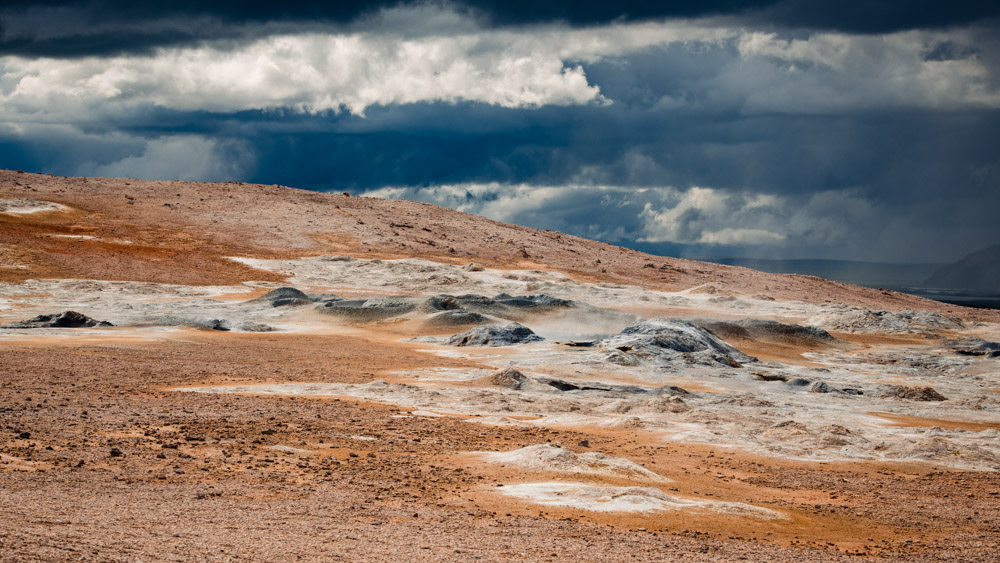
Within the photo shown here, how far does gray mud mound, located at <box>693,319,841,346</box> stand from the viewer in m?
43.0

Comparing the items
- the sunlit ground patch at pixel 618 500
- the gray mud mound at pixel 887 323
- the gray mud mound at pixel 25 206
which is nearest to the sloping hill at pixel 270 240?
the gray mud mound at pixel 25 206

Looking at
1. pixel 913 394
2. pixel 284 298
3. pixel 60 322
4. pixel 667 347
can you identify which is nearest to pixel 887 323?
pixel 667 347

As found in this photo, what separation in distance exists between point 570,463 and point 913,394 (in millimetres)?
17355

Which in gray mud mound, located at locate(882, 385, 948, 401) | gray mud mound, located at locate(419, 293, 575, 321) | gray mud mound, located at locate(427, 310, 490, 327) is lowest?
gray mud mound, located at locate(882, 385, 948, 401)

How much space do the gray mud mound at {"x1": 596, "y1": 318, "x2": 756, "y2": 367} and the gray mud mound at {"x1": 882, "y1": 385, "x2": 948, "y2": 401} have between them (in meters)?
6.10

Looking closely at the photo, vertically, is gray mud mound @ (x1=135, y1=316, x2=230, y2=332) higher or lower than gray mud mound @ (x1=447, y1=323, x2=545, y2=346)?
higher

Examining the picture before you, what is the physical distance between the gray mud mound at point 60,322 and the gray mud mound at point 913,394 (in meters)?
28.3

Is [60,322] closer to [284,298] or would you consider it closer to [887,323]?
[284,298]

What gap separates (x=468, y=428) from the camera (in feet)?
60.7

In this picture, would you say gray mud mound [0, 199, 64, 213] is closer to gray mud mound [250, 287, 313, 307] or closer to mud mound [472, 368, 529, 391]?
gray mud mound [250, 287, 313, 307]

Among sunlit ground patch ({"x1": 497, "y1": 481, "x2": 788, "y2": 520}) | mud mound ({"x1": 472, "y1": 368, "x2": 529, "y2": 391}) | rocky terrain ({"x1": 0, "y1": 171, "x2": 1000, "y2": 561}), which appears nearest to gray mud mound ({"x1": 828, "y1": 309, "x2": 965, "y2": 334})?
rocky terrain ({"x1": 0, "y1": 171, "x2": 1000, "y2": 561})

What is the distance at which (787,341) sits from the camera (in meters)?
43.1

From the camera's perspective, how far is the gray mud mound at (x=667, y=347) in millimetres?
31953

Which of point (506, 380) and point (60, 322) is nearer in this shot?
point (506, 380)
